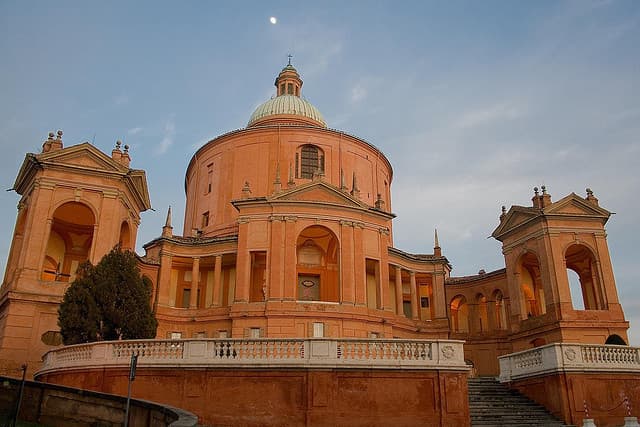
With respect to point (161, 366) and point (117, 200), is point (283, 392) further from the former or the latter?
point (117, 200)

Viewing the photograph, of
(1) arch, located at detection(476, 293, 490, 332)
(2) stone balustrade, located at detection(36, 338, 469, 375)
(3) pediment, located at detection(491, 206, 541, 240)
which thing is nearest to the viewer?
(2) stone balustrade, located at detection(36, 338, 469, 375)

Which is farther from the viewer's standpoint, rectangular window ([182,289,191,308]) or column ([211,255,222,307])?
rectangular window ([182,289,191,308])

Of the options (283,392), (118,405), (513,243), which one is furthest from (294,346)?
(513,243)

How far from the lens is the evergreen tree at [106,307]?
2073 centimetres

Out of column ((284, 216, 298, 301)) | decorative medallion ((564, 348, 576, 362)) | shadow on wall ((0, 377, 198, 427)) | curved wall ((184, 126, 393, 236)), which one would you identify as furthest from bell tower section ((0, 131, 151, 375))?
decorative medallion ((564, 348, 576, 362))

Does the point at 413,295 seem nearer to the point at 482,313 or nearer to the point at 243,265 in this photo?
the point at 482,313

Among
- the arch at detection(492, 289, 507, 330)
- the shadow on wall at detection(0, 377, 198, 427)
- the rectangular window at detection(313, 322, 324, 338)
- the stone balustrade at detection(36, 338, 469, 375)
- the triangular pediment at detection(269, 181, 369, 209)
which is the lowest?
the shadow on wall at detection(0, 377, 198, 427)

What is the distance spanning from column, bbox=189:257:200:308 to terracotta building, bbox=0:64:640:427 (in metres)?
0.09

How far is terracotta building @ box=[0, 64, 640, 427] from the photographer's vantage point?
29.1 metres

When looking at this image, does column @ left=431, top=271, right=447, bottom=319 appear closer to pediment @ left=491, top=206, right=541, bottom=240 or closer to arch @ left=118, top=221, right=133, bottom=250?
pediment @ left=491, top=206, right=541, bottom=240

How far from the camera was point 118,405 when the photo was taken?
43.3ft

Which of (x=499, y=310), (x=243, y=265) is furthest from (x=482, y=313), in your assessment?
(x=243, y=265)

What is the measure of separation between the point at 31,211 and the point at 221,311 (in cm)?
1154

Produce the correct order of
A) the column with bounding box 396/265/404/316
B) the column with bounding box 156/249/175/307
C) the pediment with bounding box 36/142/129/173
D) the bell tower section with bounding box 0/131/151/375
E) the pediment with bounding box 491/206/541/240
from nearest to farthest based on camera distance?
the bell tower section with bounding box 0/131/151/375 → the pediment with bounding box 36/142/129/173 → the pediment with bounding box 491/206/541/240 → the column with bounding box 156/249/175/307 → the column with bounding box 396/265/404/316
